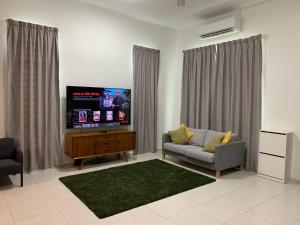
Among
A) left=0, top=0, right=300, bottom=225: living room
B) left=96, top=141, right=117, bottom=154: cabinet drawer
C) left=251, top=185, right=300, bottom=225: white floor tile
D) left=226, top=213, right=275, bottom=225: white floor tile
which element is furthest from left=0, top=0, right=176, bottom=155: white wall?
left=251, top=185, right=300, bottom=225: white floor tile

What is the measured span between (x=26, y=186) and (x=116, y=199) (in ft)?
4.79

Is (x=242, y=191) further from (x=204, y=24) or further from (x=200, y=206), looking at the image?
(x=204, y=24)

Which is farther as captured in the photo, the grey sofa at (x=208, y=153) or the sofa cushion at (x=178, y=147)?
the sofa cushion at (x=178, y=147)

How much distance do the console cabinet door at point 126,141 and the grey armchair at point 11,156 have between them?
186cm

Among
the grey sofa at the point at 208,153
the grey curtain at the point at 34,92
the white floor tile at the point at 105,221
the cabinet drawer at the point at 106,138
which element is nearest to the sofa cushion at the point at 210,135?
the grey sofa at the point at 208,153

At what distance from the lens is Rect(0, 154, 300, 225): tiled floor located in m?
2.60

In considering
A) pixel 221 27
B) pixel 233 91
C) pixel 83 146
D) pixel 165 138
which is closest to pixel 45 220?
pixel 83 146

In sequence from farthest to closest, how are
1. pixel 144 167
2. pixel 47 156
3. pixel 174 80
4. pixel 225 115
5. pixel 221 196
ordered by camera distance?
pixel 174 80
pixel 225 115
pixel 144 167
pixel 47 156
pixel 221 196

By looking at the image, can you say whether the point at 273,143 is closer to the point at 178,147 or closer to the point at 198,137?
the point at 198,137

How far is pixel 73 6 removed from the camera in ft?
14.7

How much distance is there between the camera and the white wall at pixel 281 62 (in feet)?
12.8

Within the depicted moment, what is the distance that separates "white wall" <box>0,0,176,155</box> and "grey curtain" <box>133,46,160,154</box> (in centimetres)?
19

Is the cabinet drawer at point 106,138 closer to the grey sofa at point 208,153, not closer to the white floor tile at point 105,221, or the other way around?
the grey sofa at point 208,153

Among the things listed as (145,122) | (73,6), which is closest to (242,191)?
(145,122)
